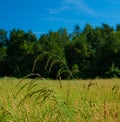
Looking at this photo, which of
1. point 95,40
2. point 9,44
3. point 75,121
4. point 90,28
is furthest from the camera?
point 90,28

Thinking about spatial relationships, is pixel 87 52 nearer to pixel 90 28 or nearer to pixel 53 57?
pixel 90 28

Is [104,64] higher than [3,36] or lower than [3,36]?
lower

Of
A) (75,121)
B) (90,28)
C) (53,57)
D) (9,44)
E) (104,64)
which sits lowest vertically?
(75,121)

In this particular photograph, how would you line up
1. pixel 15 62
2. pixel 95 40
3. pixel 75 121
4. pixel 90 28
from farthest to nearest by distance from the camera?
pixel 90 28
pixel 95 40
pixel 15 62
pixel 75 121

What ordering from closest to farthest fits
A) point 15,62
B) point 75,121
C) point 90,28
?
point 75,121, point 15,62, point 90,28

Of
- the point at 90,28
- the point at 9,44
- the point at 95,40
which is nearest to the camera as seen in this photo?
the point at 9,44

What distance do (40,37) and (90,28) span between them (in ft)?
49.4

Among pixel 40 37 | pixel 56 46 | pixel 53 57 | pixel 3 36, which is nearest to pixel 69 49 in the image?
pixel 56 46

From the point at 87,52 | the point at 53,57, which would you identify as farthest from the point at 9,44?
the point at 53,57

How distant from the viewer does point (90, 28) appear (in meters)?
80.3

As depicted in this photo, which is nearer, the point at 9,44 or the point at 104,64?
the point at 104,64

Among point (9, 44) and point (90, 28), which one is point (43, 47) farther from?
point (90, 28)

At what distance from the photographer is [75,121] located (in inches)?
103

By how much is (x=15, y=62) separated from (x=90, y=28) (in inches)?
968
